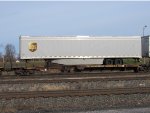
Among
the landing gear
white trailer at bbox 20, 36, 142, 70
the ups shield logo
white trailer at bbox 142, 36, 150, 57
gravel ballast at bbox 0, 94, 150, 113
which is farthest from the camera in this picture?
the landing gear

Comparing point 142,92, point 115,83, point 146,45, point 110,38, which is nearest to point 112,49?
point 110,38

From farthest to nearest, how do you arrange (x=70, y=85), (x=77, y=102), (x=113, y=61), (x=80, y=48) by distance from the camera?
1. (x=113, y=61)
2. (x=80, y=48)
3. (x=70, y=85)
4. (x=77, y=102)

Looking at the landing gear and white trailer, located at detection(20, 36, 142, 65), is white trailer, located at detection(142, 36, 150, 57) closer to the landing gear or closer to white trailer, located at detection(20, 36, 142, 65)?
white trailer, located at detection(20, 36, 142, 65)

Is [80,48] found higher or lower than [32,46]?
lower

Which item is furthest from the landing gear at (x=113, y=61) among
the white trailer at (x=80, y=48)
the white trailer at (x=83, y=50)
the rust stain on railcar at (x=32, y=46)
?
the rust stain on railcar at (x=32, y=46)

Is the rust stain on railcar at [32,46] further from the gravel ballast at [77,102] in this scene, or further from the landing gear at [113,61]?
the gravel ballast at [77,102]

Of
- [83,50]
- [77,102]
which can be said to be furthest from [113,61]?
[77,102]

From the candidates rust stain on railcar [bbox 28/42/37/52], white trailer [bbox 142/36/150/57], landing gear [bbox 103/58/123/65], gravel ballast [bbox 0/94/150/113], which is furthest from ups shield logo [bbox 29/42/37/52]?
gravel ballast [bbox 0/94/150/113]

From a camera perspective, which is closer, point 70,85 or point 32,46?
point 70,85

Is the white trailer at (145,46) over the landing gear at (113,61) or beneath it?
over

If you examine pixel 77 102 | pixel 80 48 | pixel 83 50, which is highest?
pixel 80 48

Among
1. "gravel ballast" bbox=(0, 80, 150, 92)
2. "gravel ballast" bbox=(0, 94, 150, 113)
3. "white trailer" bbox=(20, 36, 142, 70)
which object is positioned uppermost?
"white trailer" bbox=(20, 36, 142, 70)

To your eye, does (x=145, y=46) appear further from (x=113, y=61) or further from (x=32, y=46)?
(x=32, y=46)

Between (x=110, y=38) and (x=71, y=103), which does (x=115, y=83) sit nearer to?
(x=71, y=103)
